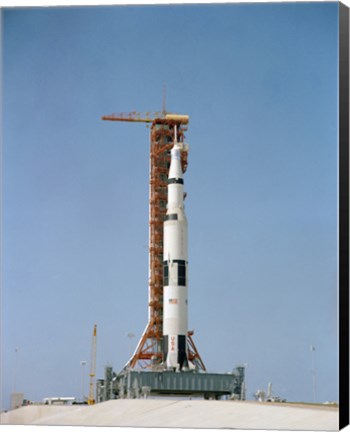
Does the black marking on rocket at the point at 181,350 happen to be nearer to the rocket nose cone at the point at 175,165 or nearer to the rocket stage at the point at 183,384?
the rocket stage at the point at 183,384

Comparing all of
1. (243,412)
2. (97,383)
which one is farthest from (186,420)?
(97,383)

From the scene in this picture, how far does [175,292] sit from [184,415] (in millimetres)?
12745

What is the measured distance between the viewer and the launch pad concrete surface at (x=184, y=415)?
40031mm

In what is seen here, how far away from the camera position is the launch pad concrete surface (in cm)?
4003

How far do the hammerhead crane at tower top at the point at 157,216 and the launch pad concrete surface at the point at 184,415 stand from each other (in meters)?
7.14

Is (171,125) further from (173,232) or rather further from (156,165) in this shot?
(173,232)

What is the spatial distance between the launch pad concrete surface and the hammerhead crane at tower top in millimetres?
7142

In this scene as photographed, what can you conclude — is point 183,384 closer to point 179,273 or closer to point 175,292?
point 175,292

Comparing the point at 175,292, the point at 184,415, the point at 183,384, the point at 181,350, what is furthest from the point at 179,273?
the point at 184,415

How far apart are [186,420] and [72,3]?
695 inches

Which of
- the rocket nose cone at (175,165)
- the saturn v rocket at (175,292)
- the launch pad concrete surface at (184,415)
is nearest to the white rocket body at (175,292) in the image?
the saturn v rocket at (175,292)

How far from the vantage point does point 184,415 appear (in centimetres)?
4644

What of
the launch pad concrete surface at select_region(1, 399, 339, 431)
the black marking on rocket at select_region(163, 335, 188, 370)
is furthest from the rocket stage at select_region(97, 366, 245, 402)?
the launch pad concrete surface at select_region(1, 399, 339, 431)

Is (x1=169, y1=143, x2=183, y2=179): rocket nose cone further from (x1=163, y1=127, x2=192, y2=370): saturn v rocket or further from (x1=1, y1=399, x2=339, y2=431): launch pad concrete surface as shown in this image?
(x1=1, y1=399, x2=339, y2=431): launch pad concrete surface
